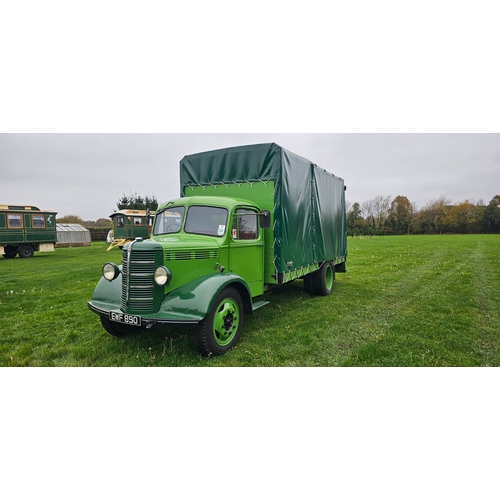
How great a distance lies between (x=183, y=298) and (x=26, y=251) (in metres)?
22.4

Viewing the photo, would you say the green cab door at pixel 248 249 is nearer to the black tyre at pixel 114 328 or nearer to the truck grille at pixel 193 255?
the truck grille at pixel 193 255

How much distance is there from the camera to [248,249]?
18.1 feet

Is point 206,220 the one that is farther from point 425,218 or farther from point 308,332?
point 425,218

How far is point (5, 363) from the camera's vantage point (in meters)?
4.30

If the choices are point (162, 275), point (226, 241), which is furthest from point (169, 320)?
point (226, 241)

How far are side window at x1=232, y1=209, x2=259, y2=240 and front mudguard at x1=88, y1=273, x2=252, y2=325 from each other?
91cm

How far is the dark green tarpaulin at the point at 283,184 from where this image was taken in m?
5.92

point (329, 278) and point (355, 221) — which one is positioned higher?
point (355, 221)

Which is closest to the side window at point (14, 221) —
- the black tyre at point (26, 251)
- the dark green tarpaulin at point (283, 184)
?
the black tyre at point (26, 251)

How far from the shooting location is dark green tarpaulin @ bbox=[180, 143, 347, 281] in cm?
592

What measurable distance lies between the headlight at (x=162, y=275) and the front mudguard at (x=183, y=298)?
0.83 feet

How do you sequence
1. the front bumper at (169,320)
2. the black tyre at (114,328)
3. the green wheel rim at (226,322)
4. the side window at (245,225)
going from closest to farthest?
the front bumper at (169,320), the green wheel rim at (226,322), the black tyre at (114,328), the side window at (245,225)

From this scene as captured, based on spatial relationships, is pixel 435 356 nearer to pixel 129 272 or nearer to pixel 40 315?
pixel 129 272

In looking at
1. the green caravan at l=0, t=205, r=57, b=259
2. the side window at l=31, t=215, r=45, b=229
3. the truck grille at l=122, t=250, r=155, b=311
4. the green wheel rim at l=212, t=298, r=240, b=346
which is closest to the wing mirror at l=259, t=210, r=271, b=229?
the green wheel rim at l=212, t=298, r=240, b=346
